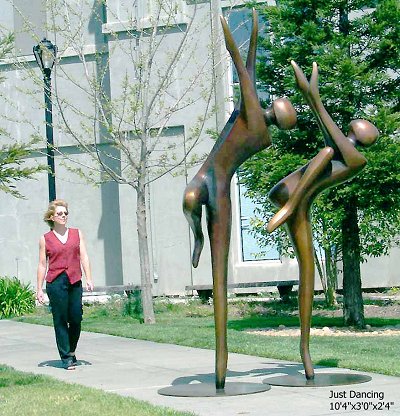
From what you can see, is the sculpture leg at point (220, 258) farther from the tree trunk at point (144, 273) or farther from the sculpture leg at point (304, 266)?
the tree trunk at point (144, 273)

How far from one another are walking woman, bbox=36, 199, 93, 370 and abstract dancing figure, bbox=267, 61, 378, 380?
2.87m

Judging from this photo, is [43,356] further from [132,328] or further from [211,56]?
[211,56]

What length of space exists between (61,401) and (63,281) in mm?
2965

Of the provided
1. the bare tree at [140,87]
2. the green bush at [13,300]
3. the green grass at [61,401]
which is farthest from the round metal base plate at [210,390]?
the green bush at [13,300]

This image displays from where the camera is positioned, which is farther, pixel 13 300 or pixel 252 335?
pixel 13 300

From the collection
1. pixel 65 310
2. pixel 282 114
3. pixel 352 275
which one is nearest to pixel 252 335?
pixel 352 275

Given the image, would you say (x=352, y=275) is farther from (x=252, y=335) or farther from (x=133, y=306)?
(x=133, y=306)

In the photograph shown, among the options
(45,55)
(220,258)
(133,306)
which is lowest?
→ (133,306)

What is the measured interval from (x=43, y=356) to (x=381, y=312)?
25.3 ft

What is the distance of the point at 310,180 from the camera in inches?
348

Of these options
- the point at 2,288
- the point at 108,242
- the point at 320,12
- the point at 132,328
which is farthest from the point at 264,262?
the point at 320,12

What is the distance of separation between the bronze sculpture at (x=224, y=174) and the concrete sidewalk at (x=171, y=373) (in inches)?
27.5

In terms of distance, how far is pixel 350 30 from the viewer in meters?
15.0

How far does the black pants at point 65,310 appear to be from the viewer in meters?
11.0
